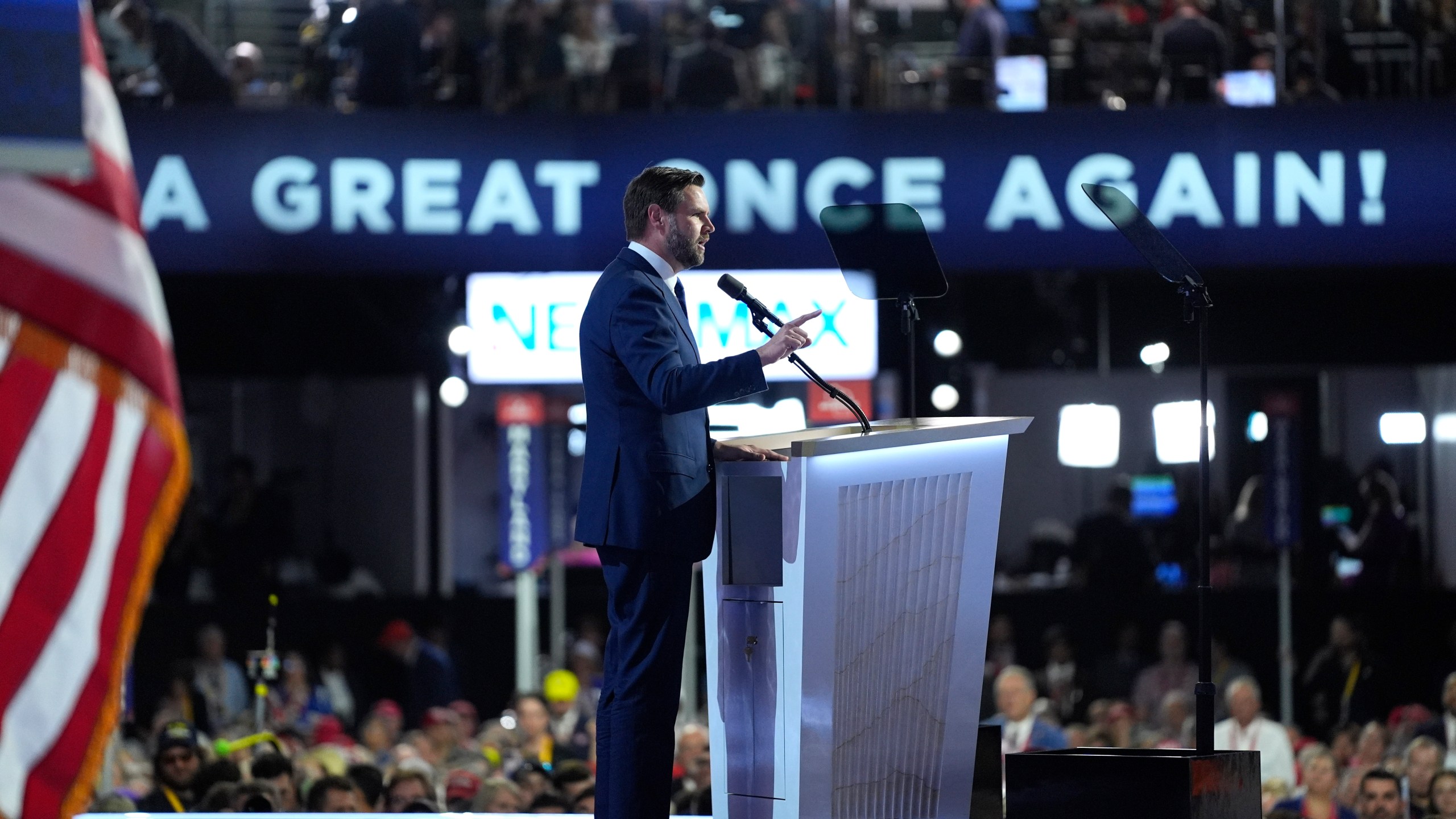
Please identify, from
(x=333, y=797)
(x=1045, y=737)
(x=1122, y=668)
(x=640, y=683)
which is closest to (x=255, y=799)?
(x=333, y=797)

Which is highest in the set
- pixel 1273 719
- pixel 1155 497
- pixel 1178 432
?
pixel 1178 432

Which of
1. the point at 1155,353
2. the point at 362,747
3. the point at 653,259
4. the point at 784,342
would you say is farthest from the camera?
→ the point at 1155,353

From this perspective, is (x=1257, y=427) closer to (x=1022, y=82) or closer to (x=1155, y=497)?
(x=1155, y=497)

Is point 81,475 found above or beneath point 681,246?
beneath

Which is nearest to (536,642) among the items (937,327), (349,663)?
(349,663)

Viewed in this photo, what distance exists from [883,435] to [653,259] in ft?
1.80

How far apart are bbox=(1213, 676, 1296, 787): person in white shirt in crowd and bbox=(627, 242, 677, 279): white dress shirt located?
575 cm

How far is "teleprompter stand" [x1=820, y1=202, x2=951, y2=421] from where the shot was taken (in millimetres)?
3729

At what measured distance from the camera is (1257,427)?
15055 mm

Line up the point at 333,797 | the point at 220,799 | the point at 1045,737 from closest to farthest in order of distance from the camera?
the point at 220,799, the point at 333,797, the point at 1045,737

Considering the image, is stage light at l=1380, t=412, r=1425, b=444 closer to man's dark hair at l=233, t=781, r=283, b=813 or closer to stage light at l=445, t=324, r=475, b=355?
stage light at l=445, t=324, r=475, b=355

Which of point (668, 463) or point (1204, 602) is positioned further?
point (1204, 602)

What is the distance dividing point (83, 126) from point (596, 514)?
1385 millimetres

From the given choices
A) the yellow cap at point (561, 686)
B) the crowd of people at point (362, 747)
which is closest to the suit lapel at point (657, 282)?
the crowd of people at point (362, 747)
